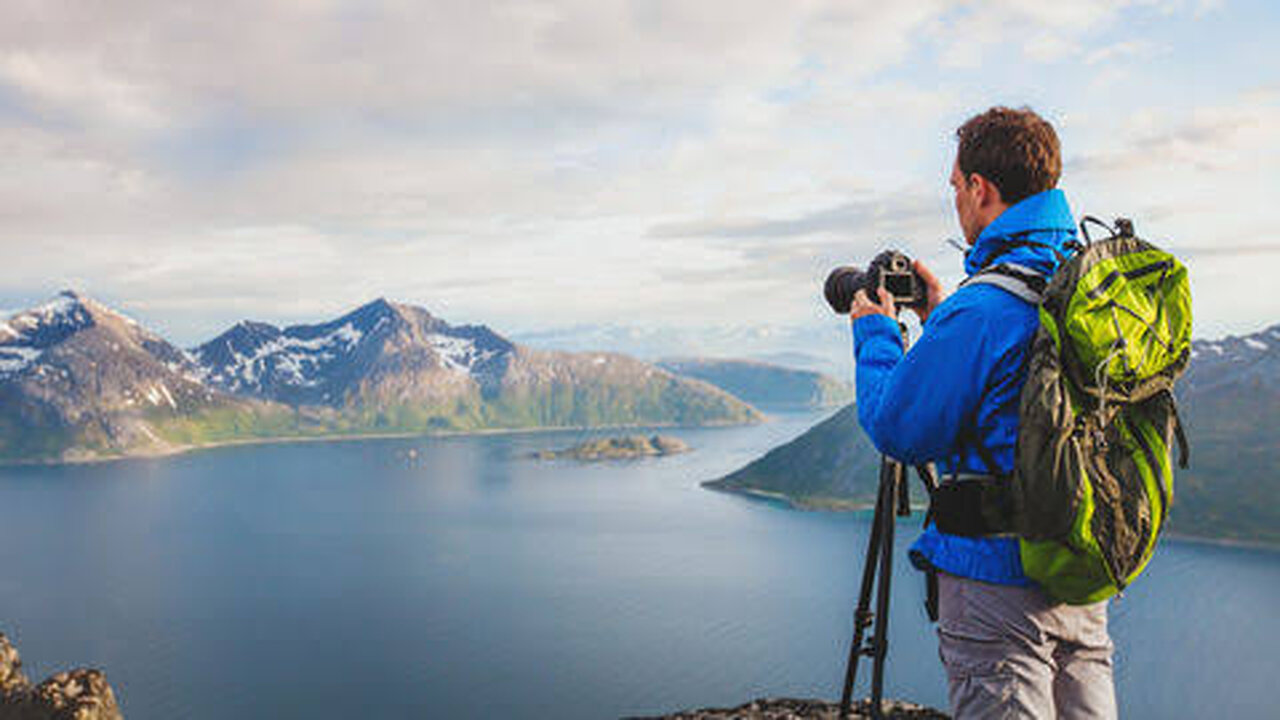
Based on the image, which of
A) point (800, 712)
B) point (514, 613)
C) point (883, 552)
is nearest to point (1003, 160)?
point (883, 552)

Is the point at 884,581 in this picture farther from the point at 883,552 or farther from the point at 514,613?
the point at 514,613

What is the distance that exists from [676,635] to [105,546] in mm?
95057

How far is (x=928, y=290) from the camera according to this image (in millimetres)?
4504

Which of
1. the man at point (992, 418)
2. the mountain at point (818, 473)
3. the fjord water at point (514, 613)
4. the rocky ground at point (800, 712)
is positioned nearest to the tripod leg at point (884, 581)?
the man at point (992, 418)

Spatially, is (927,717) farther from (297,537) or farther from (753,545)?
(297,537)

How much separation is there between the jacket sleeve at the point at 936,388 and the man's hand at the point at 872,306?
1.71ft

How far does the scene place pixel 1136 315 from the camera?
335cm

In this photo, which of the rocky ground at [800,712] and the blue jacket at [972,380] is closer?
the blue jacket at [972,380]

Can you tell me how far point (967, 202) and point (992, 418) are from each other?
1.09 m

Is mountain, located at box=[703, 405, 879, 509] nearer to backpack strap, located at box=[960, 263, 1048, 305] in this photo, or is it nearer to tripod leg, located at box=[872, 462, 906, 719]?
tripod leg, located at box=[872, 462, 906, 719]

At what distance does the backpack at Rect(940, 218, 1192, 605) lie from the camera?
10.5ft

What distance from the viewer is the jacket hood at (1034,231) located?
3.61 m

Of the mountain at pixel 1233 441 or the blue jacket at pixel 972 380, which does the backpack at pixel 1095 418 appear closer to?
the blue jacket at pixel 972 380

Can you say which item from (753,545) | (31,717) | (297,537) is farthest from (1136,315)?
(297,537)
